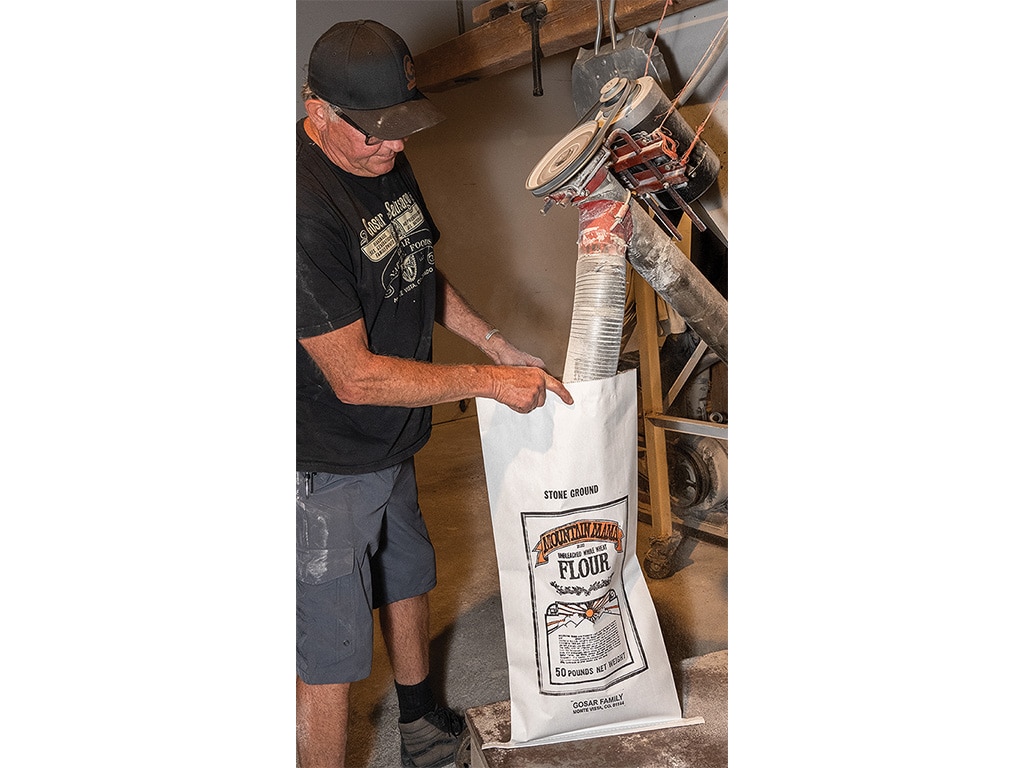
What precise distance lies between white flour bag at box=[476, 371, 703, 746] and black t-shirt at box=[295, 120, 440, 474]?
9.4 inches

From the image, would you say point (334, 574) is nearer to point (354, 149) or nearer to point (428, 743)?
point (428, 743)

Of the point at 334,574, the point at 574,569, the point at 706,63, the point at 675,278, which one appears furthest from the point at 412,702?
the point at 706,63

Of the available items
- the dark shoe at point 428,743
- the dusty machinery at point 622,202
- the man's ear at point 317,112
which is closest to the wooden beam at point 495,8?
the dusty machinery at point 622,202

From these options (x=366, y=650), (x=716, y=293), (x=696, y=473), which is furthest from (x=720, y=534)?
(x=366, y=650)

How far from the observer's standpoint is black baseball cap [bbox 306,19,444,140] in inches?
51.7

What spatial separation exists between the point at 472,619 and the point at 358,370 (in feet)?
4.30

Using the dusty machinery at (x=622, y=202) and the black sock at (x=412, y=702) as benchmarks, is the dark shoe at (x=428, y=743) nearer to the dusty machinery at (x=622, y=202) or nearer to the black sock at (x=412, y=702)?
the black sock at (x=412, y=702)

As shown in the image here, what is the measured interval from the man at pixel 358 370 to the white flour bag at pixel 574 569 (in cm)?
8

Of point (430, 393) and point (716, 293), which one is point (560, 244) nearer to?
point (716, 293)

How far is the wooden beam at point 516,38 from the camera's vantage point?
190 cm

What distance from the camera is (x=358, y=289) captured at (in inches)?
55.2

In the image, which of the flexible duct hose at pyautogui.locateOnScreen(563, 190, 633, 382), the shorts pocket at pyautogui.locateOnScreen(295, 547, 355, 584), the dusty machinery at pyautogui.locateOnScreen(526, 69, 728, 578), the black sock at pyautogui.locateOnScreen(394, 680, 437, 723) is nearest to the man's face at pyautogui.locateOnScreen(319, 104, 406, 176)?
the dusty machinery at pyautogui.locateOnScreen(526, 69, 728, 578)

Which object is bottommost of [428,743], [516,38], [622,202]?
[428,743]

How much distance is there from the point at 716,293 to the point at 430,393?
2.09ft
